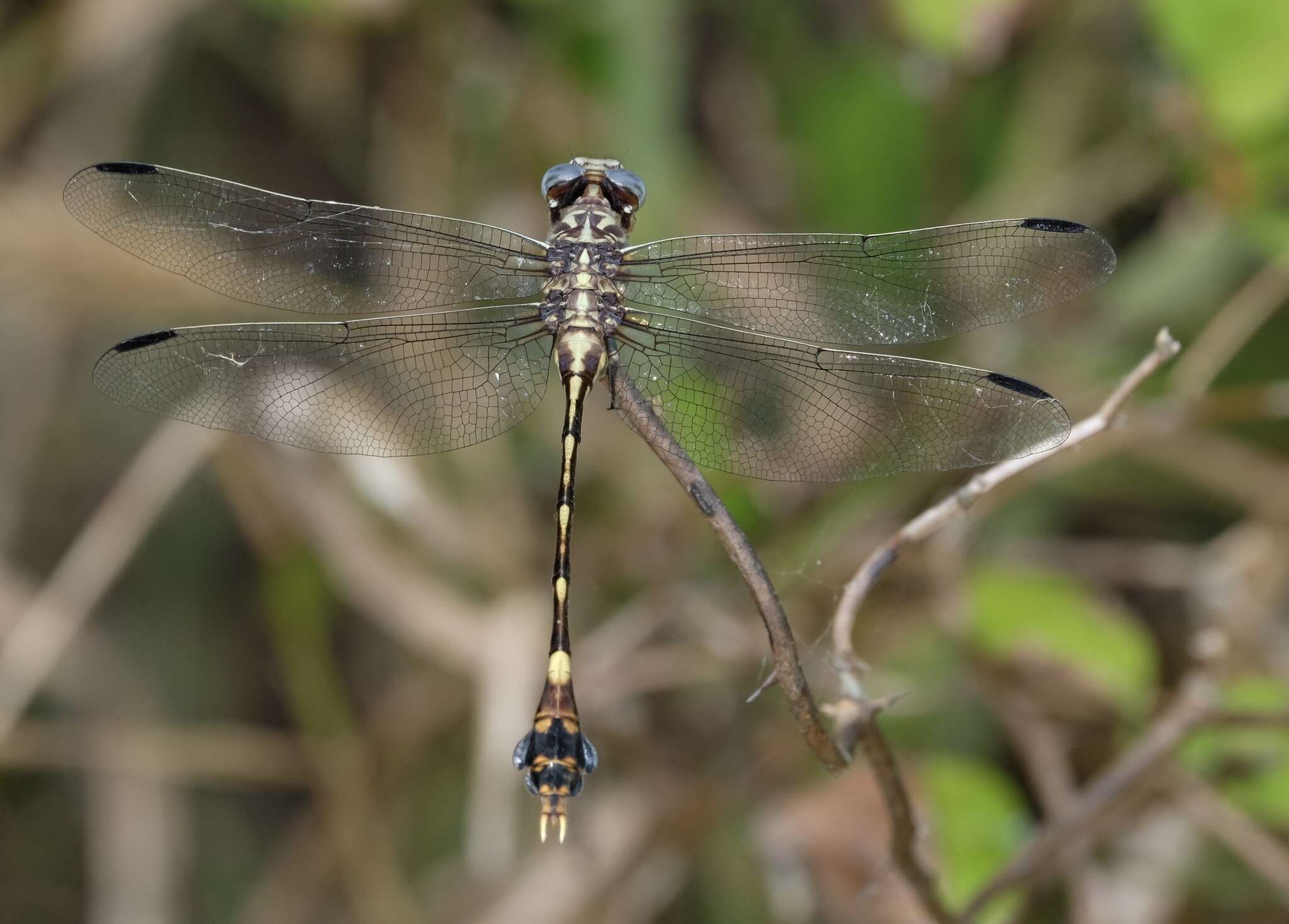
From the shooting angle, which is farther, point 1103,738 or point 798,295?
point 1103,738

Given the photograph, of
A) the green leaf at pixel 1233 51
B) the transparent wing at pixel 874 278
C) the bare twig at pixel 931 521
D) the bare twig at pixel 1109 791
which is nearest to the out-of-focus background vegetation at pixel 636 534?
the green leaf at pixel 1233 51

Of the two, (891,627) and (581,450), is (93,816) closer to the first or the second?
(581,450)

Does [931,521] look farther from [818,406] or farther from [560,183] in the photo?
[560,183]

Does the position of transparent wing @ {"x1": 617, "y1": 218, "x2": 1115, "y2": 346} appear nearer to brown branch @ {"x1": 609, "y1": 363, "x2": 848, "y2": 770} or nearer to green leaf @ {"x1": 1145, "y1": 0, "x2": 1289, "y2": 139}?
brown branch @ {"x1": 609, "y1": 363, "x2": 848, "y2": 770}

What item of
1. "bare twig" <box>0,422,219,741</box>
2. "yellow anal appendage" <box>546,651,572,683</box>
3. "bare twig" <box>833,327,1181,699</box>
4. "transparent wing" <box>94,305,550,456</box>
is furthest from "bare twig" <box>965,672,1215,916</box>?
"bare twig" <box>0,422,219,741</box>

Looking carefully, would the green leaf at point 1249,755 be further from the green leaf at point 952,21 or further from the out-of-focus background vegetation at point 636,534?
the green leaf at point 952,21

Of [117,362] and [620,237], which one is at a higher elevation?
[620,237]

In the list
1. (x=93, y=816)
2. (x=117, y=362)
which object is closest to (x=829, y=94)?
(x=117, y=362)
